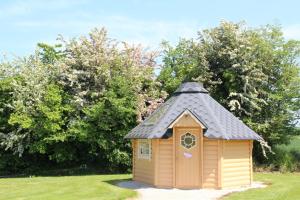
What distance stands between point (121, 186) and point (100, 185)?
0.89 m

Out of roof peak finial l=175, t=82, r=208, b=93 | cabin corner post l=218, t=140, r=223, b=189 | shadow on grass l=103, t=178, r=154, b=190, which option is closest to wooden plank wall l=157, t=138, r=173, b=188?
shadow on grass l=103, t=178, r=154, b=190

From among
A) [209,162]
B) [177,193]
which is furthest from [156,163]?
[209,162]

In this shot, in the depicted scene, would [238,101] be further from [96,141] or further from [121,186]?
[121,186]

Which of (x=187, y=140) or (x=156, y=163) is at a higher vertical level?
(x=187, y=140)

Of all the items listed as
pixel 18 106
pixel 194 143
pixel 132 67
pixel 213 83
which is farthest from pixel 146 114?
pixel 194 143

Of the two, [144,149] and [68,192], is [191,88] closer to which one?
[144,149]

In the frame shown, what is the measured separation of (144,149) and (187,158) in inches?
107

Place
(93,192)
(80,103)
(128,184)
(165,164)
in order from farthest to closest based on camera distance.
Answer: (80,103), (128,184), (165,164), (93,192)

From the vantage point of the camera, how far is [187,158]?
17625 mm

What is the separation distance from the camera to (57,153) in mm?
25969

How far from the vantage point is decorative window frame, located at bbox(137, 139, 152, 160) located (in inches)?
755

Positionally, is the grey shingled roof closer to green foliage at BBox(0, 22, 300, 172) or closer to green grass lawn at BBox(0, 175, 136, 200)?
green grass lawn at BBox(0, 175, 136, 200)

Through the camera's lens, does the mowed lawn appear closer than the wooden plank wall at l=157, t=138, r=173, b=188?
Yes

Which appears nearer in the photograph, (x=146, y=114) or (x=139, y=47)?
(x=146, y=114)
